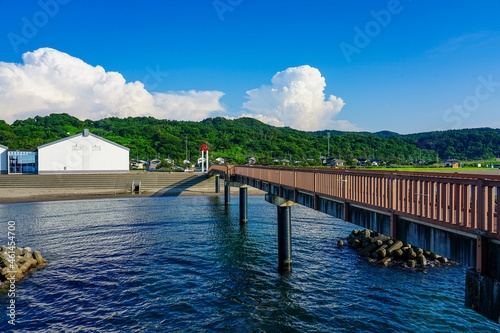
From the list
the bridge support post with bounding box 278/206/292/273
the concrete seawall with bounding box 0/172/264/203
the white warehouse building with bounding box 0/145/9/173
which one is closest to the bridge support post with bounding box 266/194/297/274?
the bridge support post with bounding box 278/206/292/273

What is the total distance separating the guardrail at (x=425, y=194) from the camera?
632 cm

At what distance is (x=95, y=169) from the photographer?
236 ft

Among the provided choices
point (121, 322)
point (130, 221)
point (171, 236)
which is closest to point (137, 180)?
point (130, 221)

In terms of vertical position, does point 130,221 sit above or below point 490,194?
A: below

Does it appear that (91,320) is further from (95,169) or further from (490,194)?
(95,169)

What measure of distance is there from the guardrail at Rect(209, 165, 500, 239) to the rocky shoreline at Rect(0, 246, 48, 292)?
1729cm

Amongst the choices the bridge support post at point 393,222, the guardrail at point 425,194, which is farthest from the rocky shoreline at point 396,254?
the bridge support post at point 393,222

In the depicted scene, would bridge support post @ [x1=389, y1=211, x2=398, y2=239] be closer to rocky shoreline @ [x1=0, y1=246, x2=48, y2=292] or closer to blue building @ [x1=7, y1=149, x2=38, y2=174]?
rocky shoreline @ [x1=0, y1=246, x2=48, y2=292]

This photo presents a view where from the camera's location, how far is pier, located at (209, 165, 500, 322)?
6164 mm

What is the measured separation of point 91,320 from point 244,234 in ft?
53.1

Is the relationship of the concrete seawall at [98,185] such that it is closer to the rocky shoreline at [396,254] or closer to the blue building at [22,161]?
the blue building at [22,161]

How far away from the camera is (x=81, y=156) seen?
7088cm

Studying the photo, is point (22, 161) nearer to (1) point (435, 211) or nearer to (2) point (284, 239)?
(2) point (284, 239)

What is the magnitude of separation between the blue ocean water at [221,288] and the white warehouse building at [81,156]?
4754 centimetres
